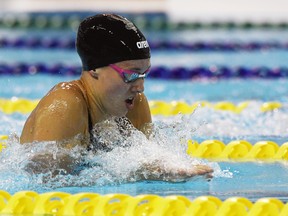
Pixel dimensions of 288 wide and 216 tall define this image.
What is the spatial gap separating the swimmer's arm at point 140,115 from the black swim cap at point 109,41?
1.00 feet

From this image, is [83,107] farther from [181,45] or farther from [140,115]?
[181,45]

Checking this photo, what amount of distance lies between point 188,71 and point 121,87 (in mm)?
3708

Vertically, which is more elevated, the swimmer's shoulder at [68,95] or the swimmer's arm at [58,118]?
the swimmer's shoulder at [68,95]

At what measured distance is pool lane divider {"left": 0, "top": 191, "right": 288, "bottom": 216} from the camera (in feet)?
8.01

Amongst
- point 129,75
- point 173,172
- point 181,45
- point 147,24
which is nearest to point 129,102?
point 129,75

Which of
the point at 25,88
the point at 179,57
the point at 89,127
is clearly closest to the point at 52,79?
the point at 25,88

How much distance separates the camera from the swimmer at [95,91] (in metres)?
2.98

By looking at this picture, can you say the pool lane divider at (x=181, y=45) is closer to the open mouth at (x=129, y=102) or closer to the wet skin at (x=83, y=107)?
the wet skin at (x=83, y=107)

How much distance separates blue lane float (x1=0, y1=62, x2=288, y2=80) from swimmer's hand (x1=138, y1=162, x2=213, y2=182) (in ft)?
12.0

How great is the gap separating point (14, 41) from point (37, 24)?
1.52 metres

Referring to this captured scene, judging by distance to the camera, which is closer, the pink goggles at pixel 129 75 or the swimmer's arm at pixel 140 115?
the pink goggles at pixel 129 75

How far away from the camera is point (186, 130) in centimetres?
342

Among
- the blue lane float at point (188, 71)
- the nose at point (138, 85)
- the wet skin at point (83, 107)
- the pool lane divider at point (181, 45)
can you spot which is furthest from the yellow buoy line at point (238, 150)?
the pool lane divider at point (181, 45)

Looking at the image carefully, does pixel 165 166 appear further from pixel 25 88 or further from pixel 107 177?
pixel 25 88
